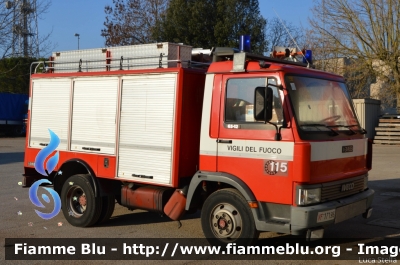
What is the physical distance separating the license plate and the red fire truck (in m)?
0.01

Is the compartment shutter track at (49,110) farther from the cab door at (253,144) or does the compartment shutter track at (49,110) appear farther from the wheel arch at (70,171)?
the cab door at (253,144)

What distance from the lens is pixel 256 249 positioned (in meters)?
7.02

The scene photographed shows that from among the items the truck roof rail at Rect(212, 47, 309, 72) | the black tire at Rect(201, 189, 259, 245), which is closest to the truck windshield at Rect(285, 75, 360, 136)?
the truck roof rail at Rect(212, 47, 309, 72)

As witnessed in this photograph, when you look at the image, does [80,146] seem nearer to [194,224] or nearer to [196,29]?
[194,224]

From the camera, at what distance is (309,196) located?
620 cm

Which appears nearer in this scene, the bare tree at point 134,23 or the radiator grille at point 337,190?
the radiator grille at point 337,190

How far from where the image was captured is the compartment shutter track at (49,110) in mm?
8916

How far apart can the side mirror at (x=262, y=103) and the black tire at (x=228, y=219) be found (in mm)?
1142

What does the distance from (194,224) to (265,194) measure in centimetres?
264

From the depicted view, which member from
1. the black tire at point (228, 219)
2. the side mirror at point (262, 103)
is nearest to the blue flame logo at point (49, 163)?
the black tire at point (228, 219)

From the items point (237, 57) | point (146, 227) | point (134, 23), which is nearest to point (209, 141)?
point (237, 57)

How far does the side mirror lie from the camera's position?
624 cm

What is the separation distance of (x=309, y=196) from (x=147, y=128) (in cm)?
275

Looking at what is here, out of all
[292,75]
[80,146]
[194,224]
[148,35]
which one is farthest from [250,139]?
[148,35]
